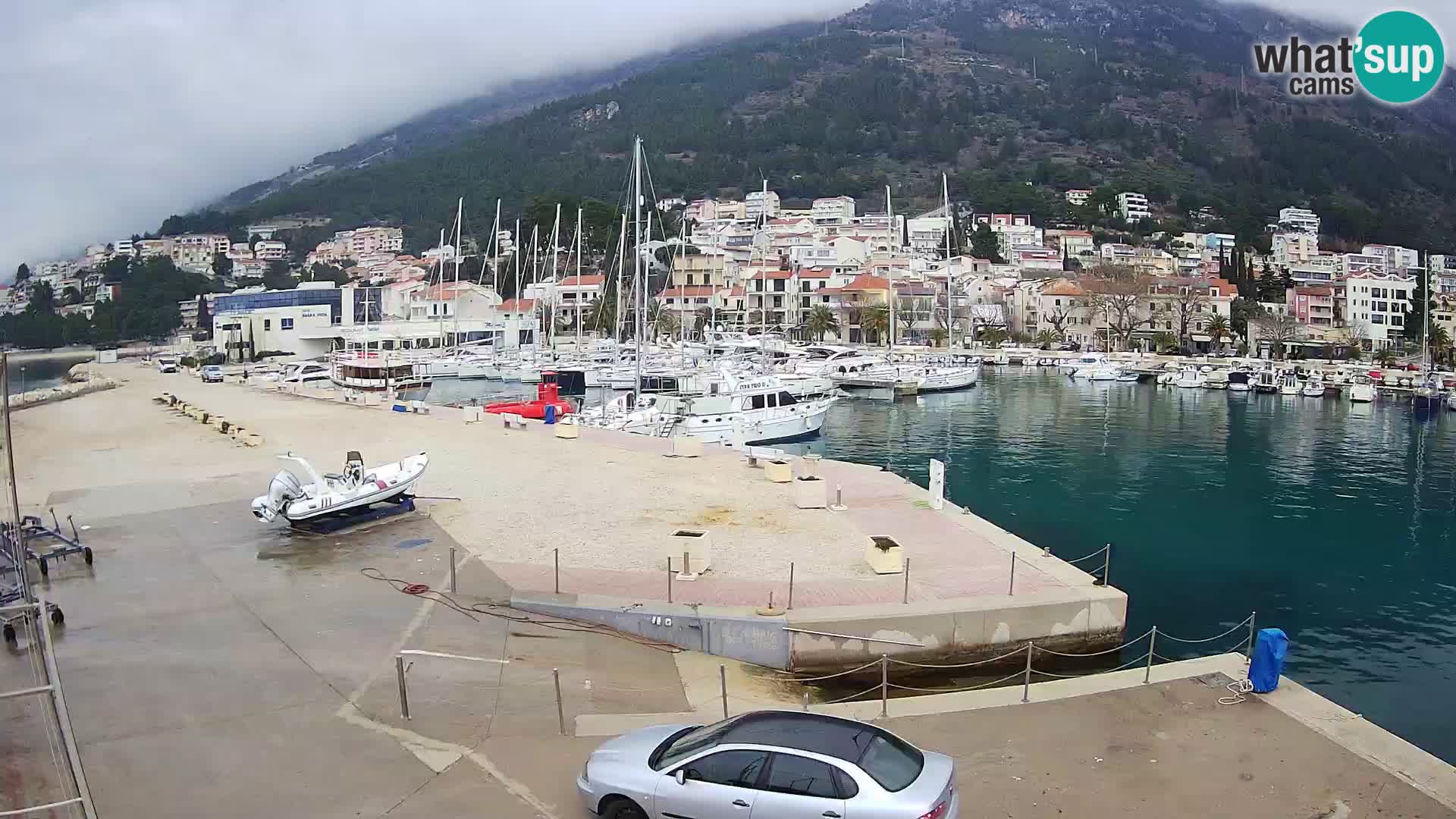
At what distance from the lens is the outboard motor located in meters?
17.2

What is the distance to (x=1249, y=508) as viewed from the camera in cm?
3055

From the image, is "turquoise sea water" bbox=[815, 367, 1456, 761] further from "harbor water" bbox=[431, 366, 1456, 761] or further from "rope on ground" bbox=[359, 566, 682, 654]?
"rope on ground" bbox=[359, 566, 682, 654]

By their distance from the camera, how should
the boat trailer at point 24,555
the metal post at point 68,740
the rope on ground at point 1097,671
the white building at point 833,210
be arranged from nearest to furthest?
the metal post at point 68,740, the boat trailer at point 24,555, the rope on ground at point 1097,671, the white building at point 833,210

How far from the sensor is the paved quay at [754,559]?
12914 mm

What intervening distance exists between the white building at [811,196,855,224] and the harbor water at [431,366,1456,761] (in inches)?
4604

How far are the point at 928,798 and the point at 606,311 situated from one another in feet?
325

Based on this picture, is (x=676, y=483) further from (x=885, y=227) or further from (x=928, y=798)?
(x=885, y=227)

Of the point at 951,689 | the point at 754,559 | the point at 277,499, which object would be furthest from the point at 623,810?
the point at 277,499

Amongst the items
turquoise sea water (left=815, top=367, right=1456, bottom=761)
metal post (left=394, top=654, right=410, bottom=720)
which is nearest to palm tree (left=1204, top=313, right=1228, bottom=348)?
turquoise sea water (left=815, top=367, right=1456, bottom=761)

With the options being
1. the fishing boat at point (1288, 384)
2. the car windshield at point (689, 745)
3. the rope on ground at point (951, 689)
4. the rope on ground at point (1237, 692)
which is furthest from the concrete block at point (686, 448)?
the fishing boat at point (1288, 384)

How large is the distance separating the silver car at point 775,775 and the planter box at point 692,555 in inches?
286

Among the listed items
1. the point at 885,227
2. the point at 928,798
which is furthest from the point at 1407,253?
the point at 928,798

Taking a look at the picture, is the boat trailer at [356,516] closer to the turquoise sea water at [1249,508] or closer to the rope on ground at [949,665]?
the rope on ground at [949,665]

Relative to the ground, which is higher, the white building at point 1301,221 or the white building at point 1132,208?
the white building at point 1132,208
